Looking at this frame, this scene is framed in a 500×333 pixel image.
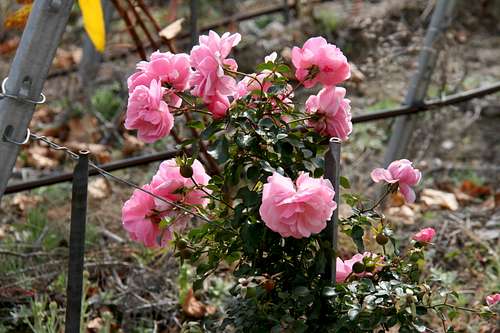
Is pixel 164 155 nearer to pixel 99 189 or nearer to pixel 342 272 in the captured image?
pixel 99 189

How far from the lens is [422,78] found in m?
3.53

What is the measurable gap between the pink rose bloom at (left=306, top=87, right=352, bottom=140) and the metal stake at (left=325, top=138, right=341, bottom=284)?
6cm

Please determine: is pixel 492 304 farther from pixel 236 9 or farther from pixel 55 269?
pixel 236 9

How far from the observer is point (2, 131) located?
1.92m

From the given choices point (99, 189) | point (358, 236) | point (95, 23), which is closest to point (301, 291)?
point (358, 236)

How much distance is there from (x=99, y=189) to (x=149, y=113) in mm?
1998

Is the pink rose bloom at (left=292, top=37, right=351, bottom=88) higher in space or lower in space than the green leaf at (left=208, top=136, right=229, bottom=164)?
higher

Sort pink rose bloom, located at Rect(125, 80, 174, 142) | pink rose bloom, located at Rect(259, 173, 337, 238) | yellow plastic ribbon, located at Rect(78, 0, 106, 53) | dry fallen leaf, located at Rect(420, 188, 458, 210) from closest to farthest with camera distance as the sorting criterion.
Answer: yellow plastic ribbon, located at Rect(78, 0, 106, 53), pink rose bloom, located at Rect(259, 173, 337, 238), pink rose bloom, located at Rect(125, 80, 174, 142), dry fallen leaf, located at Rect(420, 188, 458, 210)

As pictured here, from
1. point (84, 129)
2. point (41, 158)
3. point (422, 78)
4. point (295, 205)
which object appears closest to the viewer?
point (295, 205)

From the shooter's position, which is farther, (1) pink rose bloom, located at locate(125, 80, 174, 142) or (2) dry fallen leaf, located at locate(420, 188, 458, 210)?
(2) dry fallen leaf, located at locate(420, 188, 458, 210)

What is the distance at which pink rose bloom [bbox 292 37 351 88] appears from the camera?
1864 millimetres

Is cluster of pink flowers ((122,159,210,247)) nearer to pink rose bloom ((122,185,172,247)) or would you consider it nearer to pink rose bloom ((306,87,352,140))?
pink rose bloom ((122,185,172,247))

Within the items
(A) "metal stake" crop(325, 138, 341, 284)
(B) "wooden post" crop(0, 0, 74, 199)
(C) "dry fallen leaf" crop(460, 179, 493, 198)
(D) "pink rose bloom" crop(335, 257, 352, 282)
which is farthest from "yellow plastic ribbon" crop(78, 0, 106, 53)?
(C) "dry fallen leaf" crop(460, 179, 493, 198)

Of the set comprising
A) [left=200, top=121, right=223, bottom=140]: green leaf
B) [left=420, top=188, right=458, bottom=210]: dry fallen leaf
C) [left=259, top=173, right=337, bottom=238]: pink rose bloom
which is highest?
[left=200, top=121, right=223, bottom=140]: green leaf
